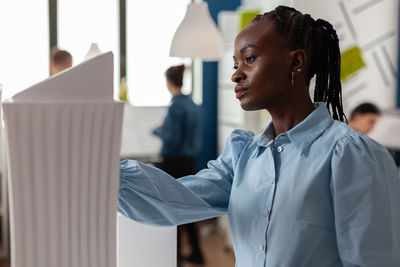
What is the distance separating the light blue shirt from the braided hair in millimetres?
84

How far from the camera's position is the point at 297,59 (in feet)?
3.41

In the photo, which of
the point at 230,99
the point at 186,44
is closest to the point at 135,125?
the point at 230,99

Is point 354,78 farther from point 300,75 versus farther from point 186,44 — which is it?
point 300,75

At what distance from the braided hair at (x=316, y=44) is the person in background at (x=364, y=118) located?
2.69 m

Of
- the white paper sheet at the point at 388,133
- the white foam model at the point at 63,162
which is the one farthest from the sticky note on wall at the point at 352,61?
the white foam model at the point at 63,162

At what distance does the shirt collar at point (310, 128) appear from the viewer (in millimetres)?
1029

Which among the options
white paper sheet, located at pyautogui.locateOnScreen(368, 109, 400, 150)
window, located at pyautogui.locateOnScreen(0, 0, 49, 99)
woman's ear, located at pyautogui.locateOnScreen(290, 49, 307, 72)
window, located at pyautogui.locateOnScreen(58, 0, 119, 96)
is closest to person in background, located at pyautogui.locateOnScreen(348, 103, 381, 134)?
white paper sheet, located at pyautogui.locateOnScreen(368, 109, 400, 150)

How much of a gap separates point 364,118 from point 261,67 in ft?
9.75

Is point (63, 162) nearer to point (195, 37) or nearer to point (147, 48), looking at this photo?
point (195, 37)

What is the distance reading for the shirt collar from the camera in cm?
103

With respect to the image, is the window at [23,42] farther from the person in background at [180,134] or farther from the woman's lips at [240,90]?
the woman's lips at [240,90]

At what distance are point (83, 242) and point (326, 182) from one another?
1.46ft

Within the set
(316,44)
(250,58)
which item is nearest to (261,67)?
(250,58)

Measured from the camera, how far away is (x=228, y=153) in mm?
1212
